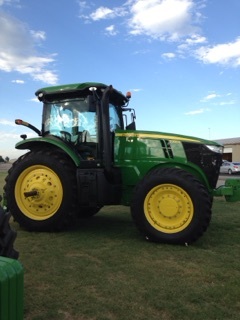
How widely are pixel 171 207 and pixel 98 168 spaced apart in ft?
4.72

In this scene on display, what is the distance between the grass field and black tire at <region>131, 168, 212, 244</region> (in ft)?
0.72

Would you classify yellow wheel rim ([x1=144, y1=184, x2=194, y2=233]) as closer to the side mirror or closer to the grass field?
the grass field

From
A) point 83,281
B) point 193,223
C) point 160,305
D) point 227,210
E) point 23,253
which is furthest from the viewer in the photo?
point 227,210

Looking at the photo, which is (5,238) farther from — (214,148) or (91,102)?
(214,148)

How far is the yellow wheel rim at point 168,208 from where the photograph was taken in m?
5.91

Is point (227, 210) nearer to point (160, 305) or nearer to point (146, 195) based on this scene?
point (146, 195)

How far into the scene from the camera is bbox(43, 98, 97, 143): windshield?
686 cm

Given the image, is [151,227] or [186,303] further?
[151,227]

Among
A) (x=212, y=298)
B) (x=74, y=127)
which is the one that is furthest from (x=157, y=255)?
(x=74, y=127)

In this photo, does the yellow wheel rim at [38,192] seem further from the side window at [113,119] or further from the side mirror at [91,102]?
the side window at [113,119]

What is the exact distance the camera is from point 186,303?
12.0 feet

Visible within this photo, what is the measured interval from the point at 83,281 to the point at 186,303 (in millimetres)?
1146

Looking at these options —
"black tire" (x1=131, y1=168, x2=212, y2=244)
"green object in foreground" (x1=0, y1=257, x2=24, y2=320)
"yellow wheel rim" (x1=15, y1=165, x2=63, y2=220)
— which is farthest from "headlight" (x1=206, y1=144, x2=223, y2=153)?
"green object in foreground" (x1=0, y1=257, x2=24, y2=320)

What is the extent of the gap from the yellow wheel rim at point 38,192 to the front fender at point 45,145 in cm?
43
